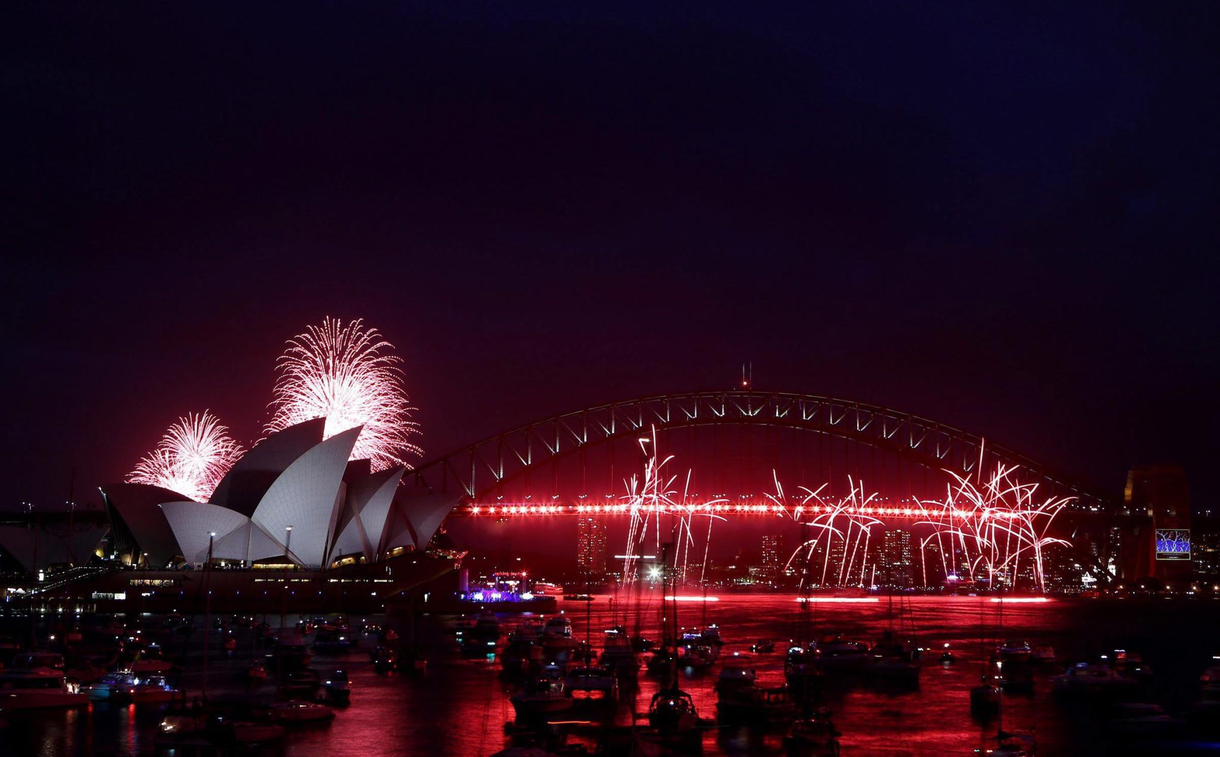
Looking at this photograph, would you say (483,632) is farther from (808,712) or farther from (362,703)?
(808,712)

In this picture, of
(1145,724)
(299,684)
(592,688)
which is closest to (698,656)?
(592,688)

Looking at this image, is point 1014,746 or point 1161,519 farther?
point 1161,519

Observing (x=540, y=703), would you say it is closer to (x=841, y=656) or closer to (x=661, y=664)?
(x=661, y=664)

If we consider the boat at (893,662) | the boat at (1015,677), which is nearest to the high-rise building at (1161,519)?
the boat at (1015,677)

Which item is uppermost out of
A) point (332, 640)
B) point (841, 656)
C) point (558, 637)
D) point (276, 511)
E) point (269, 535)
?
point (276, 511)

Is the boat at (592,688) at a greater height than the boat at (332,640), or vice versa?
the boat at (592,688)

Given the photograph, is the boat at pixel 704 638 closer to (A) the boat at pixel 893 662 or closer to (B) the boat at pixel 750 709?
(A) the boat at pixel 893 662
